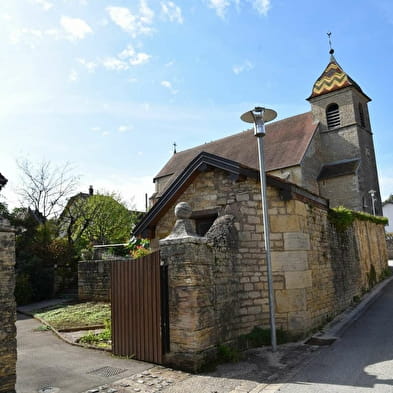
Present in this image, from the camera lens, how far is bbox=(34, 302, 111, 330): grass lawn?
9.90 meters

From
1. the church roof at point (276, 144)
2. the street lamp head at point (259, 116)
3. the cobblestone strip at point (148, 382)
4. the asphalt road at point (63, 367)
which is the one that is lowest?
the cobblestone strip at point (148, 382)

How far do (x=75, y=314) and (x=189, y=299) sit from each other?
6928mm

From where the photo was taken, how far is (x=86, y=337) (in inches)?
317

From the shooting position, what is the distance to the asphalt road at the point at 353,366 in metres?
4.86

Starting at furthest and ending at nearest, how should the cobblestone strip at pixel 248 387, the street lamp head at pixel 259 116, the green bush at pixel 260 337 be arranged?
the street lamp head at pixel 259 116
the green bush at pixel 260 337
the cobblestone strip at pixel 248 387

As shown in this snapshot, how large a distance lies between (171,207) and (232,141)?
72.1ft

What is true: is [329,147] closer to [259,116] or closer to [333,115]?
[333,115]

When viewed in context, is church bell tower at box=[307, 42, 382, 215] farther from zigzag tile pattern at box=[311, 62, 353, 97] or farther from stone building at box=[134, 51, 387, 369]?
stone building at box=[134, 51, 387, 369]

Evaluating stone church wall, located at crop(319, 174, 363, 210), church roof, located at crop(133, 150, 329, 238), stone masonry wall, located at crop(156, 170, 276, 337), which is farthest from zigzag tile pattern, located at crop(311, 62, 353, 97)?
stone masonry wall, located at crop(156, 170, 276, 337)

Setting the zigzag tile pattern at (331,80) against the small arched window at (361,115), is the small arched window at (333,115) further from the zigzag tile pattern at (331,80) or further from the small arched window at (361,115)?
the small arched window at (361,115)

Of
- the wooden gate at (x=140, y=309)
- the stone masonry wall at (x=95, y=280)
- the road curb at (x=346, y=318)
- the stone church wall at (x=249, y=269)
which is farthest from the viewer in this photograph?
the stone masonry wall at (x=95, y=280)

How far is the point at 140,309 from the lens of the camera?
641cm

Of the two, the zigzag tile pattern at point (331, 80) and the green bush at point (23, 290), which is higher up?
the zigzag tile pattern at point (331, 80)

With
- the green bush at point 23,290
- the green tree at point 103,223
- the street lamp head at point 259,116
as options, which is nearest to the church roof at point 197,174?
the street lamp head at point 259,116
